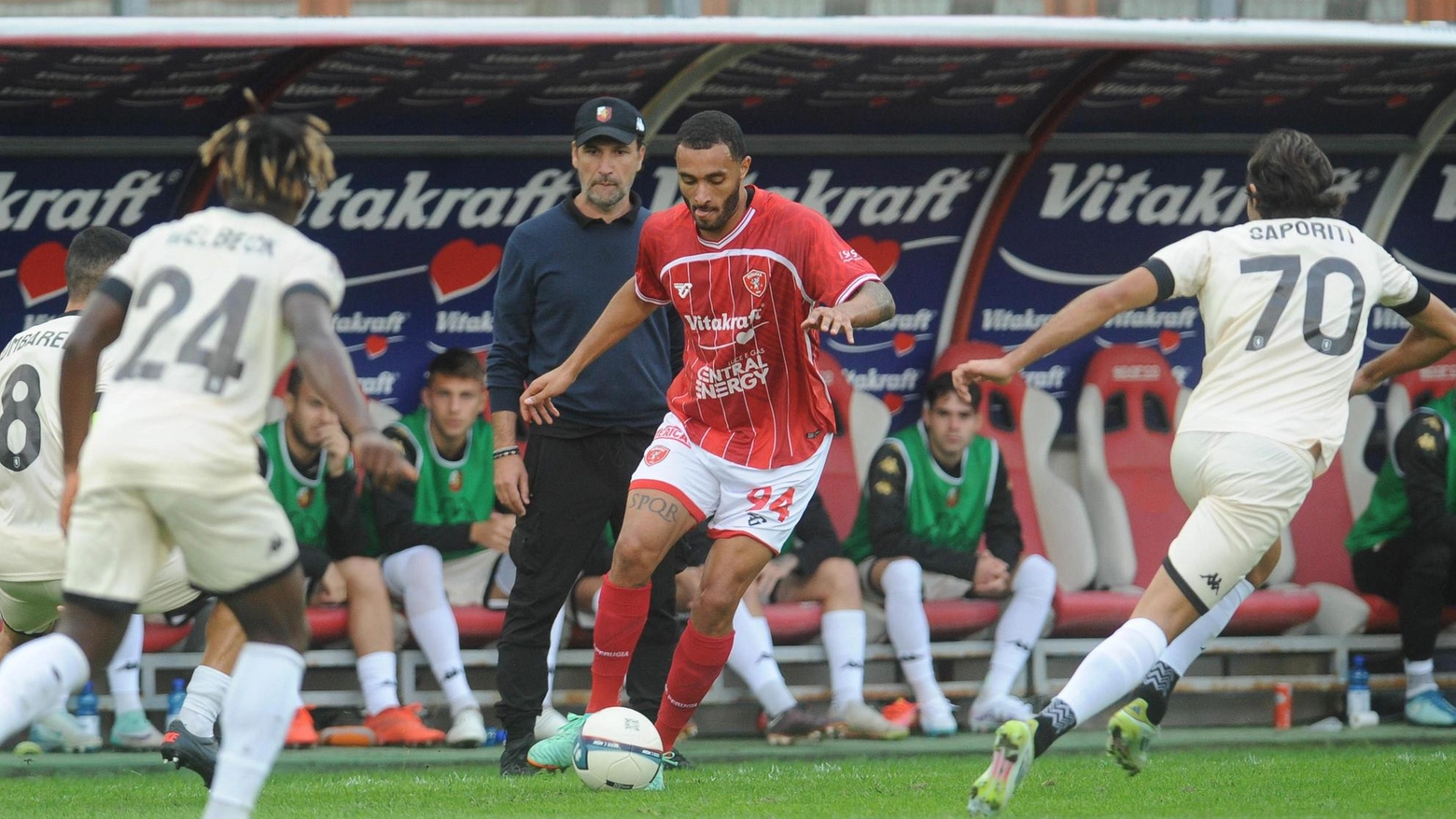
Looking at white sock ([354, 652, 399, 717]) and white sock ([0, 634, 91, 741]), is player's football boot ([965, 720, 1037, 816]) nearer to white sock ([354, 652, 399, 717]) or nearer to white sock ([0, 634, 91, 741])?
white sock ([0, 634, 91, 741])

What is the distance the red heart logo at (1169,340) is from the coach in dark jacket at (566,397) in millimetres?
3677

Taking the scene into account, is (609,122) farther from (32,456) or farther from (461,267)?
(461,267)

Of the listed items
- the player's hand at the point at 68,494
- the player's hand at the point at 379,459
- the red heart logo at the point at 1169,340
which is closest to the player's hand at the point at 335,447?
the player's hand at the point at 68,494

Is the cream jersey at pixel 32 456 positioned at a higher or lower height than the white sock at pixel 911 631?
higher

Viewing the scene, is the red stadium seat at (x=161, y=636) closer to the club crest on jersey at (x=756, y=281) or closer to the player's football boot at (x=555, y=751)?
the player's football boot at (x=555, y=751)

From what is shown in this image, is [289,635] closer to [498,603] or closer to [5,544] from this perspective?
[5,544]

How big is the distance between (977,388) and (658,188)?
5.40ft

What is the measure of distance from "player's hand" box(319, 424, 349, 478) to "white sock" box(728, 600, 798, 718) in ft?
5.49

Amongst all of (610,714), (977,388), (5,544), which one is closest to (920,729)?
(977,388)

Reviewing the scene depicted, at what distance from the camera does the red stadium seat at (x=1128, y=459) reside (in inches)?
344

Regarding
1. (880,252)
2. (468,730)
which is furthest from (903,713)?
(880,252)

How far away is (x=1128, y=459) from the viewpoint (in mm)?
8984

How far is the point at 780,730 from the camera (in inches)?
301

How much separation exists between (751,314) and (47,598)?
7.52ft
